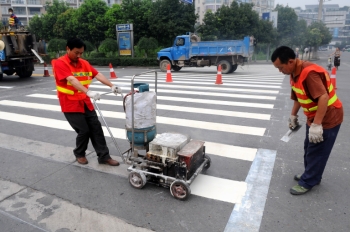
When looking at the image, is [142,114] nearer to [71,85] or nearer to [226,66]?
[71,85]

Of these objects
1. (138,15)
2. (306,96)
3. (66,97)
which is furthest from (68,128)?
(138,15)

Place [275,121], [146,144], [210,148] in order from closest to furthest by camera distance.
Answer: [146,144]
[210,148]
[275,121]

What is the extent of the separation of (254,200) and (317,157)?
854mm

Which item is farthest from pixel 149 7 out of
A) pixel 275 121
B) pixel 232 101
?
pixel 275 121

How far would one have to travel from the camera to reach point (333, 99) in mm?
3170

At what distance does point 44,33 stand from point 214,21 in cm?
1926

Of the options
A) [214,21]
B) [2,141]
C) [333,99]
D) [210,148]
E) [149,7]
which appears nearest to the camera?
[333,99]

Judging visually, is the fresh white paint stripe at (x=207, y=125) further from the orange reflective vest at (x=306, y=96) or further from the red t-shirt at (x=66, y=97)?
the red t-shirt at (x=66, y=97)

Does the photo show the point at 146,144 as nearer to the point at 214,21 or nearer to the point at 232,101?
the point at 232,101

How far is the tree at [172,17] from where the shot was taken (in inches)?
928

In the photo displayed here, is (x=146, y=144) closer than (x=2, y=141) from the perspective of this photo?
Yes

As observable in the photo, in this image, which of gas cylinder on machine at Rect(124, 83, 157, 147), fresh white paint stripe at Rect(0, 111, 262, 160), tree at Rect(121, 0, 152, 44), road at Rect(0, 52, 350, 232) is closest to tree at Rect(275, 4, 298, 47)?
tree at Rect(121, 0, 152, 44)

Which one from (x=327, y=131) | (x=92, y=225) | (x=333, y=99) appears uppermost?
(x=333, y=99)

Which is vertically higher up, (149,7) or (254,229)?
(149,7)
